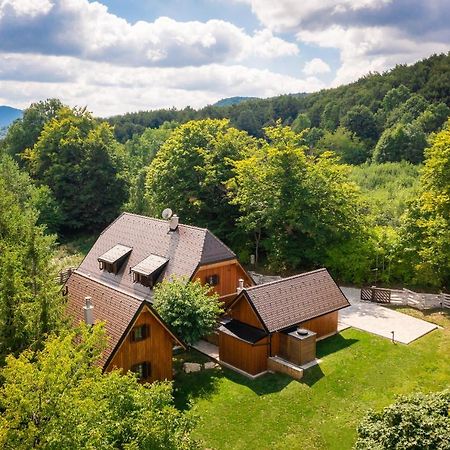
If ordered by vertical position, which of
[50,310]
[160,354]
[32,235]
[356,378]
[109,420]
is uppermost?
[32,235]

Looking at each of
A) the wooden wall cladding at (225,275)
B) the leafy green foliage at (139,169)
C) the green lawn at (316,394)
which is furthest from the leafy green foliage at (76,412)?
the leafy green foliage at (139,169)

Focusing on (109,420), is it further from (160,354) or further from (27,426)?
(160,354)

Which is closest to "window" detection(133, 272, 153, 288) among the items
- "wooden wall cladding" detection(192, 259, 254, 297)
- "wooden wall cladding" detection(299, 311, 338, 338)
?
"wooden wall cladding" detection(192, 259, 254, 297)

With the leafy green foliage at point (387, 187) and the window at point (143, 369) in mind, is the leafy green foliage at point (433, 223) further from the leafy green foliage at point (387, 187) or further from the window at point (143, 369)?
the window at point (143, 369)

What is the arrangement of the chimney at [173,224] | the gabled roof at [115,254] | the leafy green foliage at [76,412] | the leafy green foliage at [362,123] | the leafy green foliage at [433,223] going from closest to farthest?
the leafy green foliage at [76,412] < the chimney at [173,224] < the gabled roof at [115,254] < the leafy green foliage at [433,223] < the leafy green foliage at [362,123]

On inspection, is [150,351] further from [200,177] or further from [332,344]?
[200,177]

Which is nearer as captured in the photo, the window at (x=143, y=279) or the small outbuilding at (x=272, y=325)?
the small outbuilding at (x=272, y=325)

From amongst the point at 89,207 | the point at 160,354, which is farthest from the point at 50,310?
the point at 89,207
